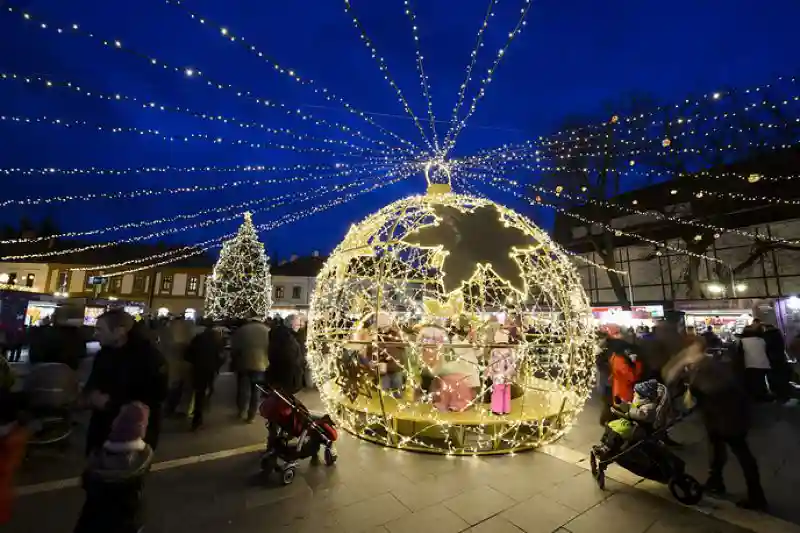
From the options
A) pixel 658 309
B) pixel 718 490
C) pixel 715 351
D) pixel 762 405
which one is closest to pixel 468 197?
pixel 718 490

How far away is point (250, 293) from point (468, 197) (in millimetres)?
16932

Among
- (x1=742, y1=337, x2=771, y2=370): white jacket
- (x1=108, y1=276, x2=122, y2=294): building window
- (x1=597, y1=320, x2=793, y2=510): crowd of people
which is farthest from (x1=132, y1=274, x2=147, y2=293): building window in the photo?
(x1=742, y1=337, x2=771, y2=370): white jacket

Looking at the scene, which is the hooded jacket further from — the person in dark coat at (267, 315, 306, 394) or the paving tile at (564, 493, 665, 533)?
the person in dark coat at (267, 315, 306, 394)

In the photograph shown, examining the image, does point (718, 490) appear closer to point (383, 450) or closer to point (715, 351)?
point (383, 450)

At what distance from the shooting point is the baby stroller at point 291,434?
4.22 meters

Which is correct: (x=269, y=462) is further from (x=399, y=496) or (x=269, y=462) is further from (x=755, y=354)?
(x=755, y=354)

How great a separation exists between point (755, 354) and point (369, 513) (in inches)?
363

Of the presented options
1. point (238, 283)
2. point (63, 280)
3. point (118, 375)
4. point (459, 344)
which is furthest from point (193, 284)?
point (118, 375)

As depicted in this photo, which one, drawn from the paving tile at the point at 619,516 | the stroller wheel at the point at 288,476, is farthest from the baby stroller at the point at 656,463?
the stroller wheel at the point at 288,476

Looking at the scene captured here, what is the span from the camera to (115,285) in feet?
112

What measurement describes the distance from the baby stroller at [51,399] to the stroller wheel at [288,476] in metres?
3.00

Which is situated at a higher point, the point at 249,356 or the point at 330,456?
the point at 249,356

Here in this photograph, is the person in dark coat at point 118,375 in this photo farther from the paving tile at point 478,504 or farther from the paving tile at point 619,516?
the paving tile at point 619,516

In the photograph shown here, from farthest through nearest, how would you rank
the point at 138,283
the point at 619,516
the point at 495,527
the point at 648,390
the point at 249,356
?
the point at 138,283, the point at 249,356, the point at 648,390, the point at 619,516, the point at 495,527
